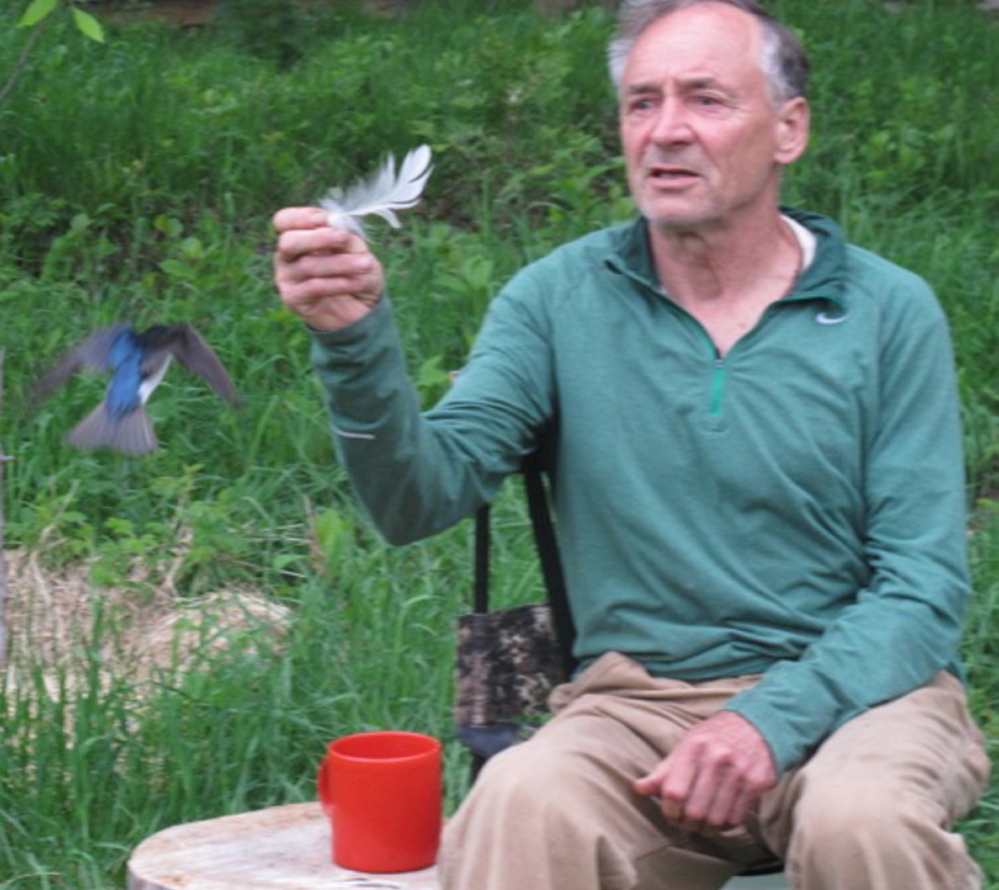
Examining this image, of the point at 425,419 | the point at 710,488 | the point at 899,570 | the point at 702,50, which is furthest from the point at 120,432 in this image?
the point at 899,570

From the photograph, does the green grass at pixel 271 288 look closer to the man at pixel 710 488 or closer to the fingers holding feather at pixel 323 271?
the man at pixel 710 488

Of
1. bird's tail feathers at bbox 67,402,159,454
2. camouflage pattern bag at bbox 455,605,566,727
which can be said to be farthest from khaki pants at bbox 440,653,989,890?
bird's tail feathers at bbox 67,402,159,454

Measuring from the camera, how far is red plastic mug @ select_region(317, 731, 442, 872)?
2754 millimetres

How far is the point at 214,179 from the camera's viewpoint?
6066mm

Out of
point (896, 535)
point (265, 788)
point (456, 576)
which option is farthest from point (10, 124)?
point (896, 535)

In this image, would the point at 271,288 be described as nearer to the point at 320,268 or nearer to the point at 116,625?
the point at 116,625

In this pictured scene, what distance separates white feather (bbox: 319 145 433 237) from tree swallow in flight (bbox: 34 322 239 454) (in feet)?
1.73

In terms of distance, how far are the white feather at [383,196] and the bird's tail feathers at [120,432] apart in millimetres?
654

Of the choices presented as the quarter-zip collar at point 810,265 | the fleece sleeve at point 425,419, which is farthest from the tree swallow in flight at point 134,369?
the quarter-zip collar at point 810,265

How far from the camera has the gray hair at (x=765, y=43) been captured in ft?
9.43

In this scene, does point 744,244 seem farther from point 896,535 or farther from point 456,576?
point 456,576

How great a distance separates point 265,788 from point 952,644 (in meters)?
1.47

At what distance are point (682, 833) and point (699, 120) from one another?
40.0 inches

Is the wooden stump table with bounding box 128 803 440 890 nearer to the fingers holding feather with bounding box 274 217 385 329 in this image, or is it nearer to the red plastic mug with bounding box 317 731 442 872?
the red plastic mug with bounding box 317 731 442 872
